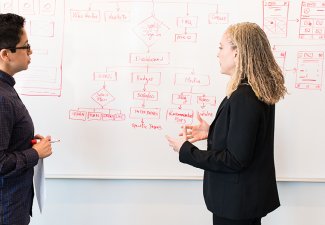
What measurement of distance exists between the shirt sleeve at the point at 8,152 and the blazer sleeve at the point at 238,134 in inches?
27.5

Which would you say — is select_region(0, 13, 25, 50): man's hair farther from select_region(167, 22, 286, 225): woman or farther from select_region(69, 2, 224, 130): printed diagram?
select_region(167, 22, 286, 225): woman

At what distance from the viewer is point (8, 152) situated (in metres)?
1.33

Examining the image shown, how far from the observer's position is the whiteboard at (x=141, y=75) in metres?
1.97

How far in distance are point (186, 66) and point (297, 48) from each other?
2.19 ft

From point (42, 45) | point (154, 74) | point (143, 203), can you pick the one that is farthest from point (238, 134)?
point (42, 45)

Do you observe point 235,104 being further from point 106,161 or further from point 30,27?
point 30,27

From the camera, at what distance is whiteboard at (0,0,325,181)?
1970mm

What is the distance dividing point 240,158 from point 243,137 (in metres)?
0.09

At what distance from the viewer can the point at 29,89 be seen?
1995 mm

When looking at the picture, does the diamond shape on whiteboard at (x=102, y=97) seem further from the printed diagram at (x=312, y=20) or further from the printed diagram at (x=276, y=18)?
the printed diagram at (x=312, y=20)

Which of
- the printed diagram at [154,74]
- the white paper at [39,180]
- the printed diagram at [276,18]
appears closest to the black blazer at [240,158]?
the printed diagram at [154,74]

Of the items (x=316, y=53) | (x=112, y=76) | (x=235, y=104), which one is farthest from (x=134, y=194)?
(x=316, y=53)

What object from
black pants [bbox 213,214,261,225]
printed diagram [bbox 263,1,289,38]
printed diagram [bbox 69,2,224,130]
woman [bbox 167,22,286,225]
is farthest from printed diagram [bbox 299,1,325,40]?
black pants [bbox 213,214,261,225]

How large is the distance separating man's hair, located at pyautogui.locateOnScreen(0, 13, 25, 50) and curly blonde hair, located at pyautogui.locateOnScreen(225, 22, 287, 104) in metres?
0.88
